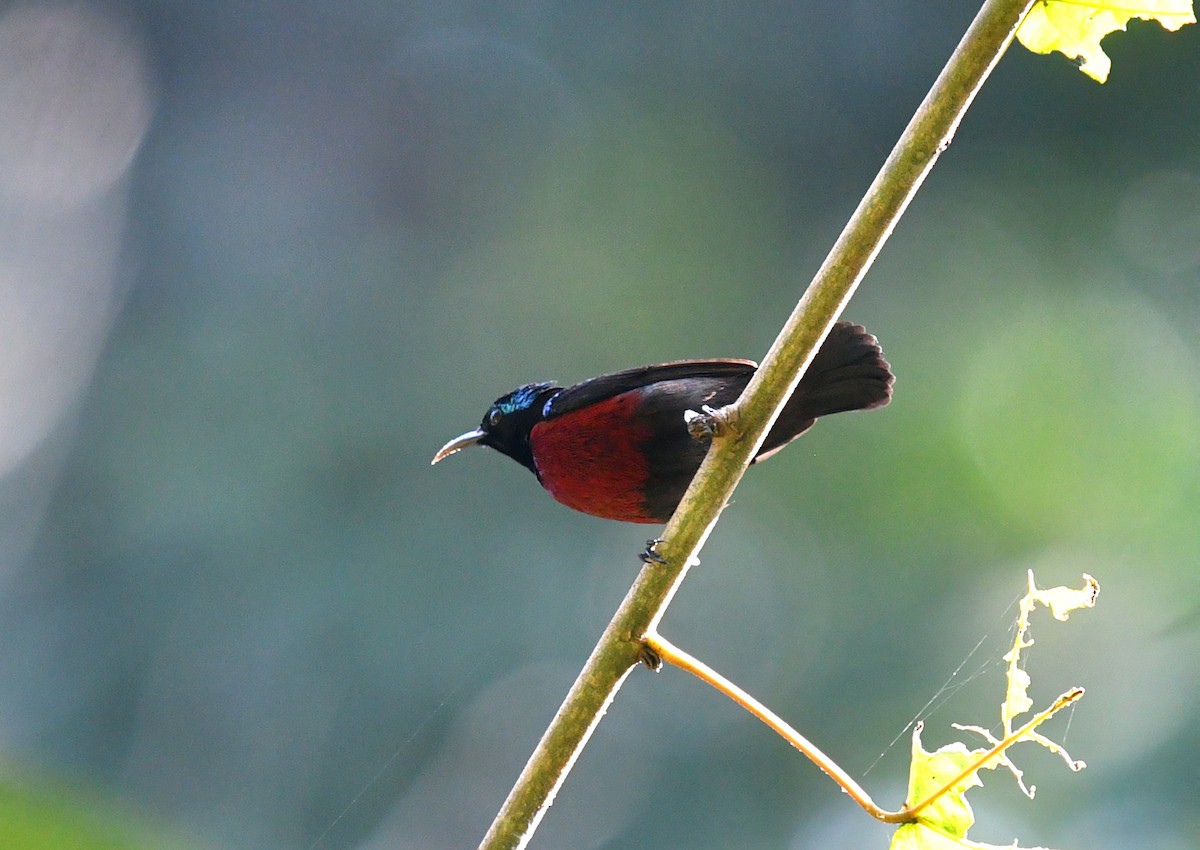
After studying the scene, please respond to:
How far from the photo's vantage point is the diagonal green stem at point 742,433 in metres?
1.22

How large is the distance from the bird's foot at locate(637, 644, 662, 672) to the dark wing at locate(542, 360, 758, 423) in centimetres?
134

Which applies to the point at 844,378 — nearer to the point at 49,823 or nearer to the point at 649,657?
the point at 649,657

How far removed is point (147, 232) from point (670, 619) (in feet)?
15.1

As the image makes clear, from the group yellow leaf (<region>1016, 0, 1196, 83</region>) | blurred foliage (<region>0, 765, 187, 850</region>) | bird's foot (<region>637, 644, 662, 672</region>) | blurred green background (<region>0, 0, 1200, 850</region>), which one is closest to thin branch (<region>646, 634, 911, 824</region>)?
bird's foot (<region>637, 644, 662, 672</region>)

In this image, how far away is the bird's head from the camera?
3467 mm

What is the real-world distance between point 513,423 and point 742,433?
2.22 m

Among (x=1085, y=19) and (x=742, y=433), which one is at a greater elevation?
(x=1085, y=19)

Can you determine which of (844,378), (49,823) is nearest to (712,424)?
(844,378)

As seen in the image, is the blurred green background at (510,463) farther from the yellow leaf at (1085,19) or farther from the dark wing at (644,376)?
the yellow leaf at (1085,19)

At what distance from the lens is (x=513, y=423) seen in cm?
351

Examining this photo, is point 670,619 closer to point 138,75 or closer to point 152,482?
point 152,482

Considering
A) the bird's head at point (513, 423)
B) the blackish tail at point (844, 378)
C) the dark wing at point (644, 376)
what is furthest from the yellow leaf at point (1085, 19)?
the bird's head at point (513, 423)

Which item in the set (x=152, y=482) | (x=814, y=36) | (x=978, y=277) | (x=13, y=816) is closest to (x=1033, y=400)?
(x=978, y=277)

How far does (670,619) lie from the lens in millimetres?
6750
